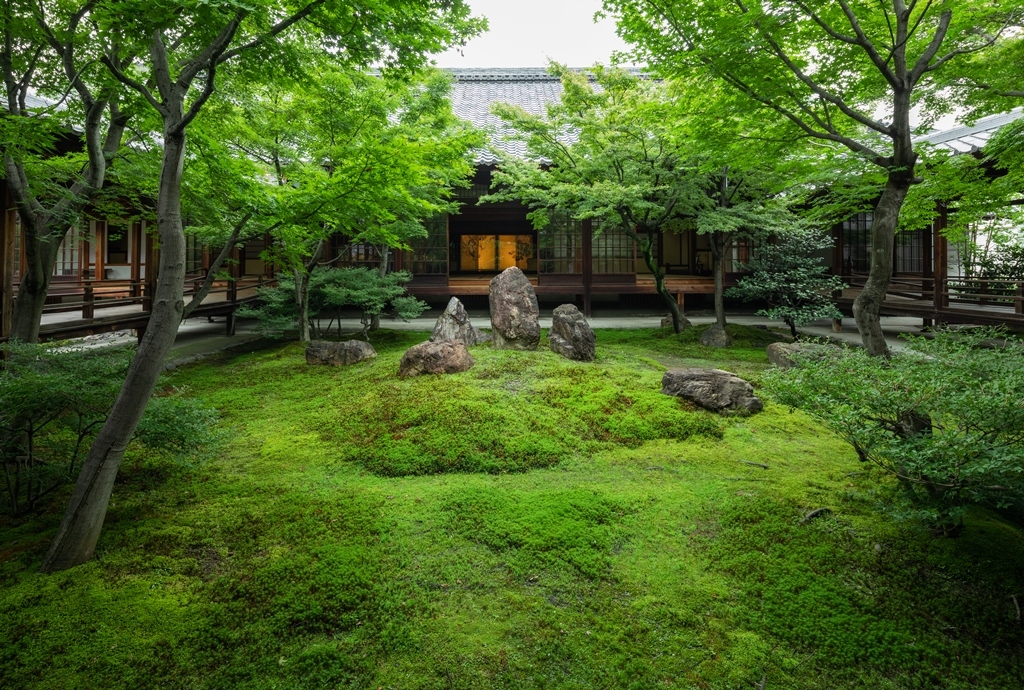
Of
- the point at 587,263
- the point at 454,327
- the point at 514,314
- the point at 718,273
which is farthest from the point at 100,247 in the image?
the point at 718,273

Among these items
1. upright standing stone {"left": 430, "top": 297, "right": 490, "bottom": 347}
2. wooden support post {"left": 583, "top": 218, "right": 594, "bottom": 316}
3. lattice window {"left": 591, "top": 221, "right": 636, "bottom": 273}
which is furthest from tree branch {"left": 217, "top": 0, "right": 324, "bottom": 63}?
lattice window {"left": 591, "top": 221, "right": 636, "bottom": 273}

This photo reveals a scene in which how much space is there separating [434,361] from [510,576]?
190 inches

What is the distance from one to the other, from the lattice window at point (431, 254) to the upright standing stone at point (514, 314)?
287 inches

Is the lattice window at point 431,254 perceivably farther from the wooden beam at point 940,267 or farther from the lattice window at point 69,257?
the wooden beam at point 940,267

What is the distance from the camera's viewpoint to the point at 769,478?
5.42m

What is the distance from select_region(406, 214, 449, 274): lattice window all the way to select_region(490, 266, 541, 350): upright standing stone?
728cm

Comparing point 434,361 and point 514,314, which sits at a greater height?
point 514,314

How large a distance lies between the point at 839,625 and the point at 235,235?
5.54 meters

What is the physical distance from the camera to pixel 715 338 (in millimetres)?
12391

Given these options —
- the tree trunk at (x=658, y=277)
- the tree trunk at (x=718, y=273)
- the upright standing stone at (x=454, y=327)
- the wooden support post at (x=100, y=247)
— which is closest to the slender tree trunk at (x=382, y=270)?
the upright standing stone at (x=454, y=327)

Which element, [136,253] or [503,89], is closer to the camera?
[136,253]

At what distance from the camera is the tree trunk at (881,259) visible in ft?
16.3

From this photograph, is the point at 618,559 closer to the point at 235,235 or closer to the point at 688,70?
the point at 235,235

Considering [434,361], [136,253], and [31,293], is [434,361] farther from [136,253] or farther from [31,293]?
[136,253]
